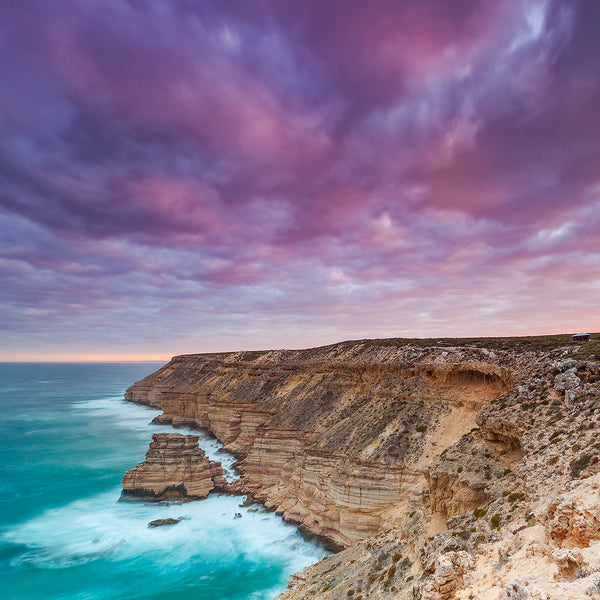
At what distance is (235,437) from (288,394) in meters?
12.1

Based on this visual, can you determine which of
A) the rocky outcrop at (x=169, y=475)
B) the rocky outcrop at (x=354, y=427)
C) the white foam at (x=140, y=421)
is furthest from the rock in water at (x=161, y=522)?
the white foam at (x=140, y=421)

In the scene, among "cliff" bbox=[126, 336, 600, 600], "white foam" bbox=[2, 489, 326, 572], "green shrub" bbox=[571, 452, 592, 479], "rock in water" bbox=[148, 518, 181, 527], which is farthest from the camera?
"rock in water" bbox=[148, 518, 181, 527]

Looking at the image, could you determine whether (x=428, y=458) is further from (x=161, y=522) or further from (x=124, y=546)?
(x=124, y=546)

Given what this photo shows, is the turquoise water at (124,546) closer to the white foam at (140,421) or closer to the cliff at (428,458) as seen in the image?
the cliff at (428,458)

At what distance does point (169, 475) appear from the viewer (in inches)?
1401

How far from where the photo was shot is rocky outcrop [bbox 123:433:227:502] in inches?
1396

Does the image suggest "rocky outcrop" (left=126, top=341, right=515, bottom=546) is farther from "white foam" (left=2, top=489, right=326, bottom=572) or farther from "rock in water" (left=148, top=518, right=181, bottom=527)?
"rock in water" (left=148, top=518, right=181, bottom=527)

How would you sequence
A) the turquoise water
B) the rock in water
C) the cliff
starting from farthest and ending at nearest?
the rock in water
the turquoise water
the cliff

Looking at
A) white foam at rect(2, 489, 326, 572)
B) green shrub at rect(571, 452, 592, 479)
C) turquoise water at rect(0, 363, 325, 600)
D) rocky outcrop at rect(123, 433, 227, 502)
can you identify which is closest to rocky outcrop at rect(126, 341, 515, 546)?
white foam at rect(2, 489, 326, 572)

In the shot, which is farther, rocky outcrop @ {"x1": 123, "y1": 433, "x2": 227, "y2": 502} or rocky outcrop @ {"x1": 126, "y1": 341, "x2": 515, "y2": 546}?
rocky outcrop @ {"x1": 123, "y1": 433, "x2": 227, "y2": 502}

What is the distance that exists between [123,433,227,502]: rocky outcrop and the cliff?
546 cm

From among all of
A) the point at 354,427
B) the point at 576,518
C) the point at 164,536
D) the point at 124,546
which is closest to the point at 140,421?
the point at 124,546

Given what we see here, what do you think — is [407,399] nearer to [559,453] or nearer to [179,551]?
[559,453]

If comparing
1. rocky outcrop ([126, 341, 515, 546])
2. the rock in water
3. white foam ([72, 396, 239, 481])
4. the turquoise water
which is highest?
rocky outcrop ([126, 341, 515, 546])
